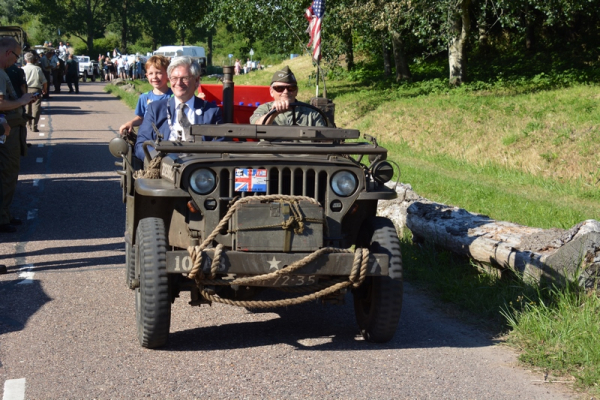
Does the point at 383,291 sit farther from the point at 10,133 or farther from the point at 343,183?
the point at 10,133

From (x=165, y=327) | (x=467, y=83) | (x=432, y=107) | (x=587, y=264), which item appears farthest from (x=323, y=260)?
(x=467, y=83)

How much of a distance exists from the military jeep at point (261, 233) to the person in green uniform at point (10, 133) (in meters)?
3.78

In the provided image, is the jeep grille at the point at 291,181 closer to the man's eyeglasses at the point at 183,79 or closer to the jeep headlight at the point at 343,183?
the jeep headlight at the point at 343,183

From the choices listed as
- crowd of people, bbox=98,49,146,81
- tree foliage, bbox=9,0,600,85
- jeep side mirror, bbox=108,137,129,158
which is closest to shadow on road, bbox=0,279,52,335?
jeep side mirror, bbox=108,137,129,158

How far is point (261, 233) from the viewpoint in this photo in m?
5.12

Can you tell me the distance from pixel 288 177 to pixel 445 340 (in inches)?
62.5

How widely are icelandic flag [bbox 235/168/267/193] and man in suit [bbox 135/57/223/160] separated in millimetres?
1745

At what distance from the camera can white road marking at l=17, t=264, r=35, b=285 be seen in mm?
7098

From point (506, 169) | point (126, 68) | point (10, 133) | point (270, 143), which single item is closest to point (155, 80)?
point (10, 133)

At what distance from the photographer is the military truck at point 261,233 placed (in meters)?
5.07

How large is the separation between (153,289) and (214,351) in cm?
60

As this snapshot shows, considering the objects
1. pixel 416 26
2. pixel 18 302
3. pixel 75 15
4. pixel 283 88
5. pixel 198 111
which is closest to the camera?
pixel 18 302

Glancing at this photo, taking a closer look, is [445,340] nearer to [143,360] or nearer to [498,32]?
[143,360]

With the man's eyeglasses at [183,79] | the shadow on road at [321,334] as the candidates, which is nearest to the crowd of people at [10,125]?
the man's eyeglasses at [183,79]
